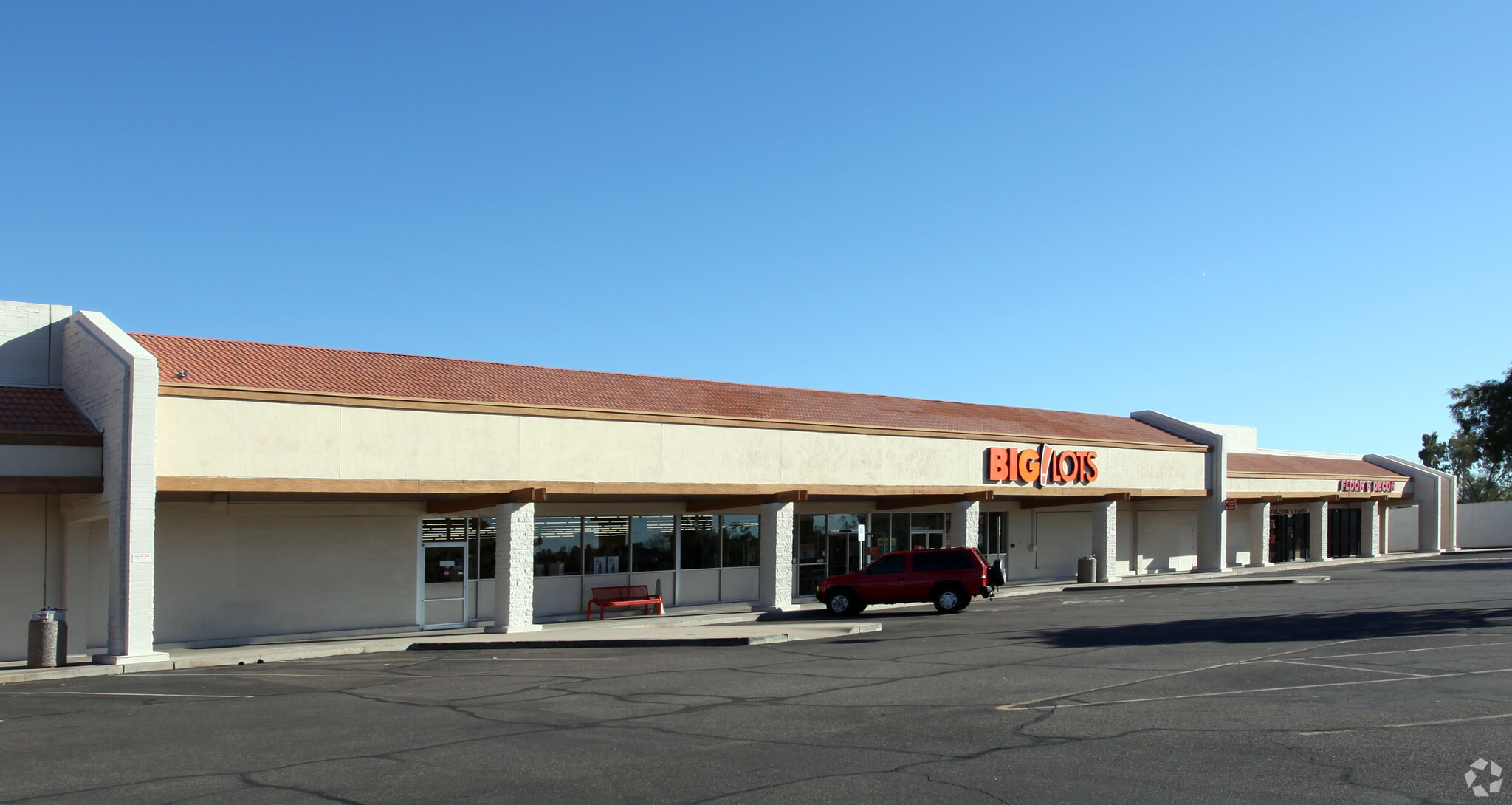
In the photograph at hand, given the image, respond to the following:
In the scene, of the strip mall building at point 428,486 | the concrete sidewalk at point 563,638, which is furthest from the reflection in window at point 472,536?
the concrete sidewalk at point 563,638

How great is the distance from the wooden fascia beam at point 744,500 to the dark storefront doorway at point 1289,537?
31.9m

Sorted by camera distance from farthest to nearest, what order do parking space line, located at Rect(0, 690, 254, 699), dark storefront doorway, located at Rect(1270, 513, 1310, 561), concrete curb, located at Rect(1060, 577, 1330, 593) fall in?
dark storefront doorway, located at Rect(1270, 513, 1310, 561)
concrete curb, located at Rect(1060, 577, 1330, 593)
parking space line, located at Rect(0, 690, 254, 699)

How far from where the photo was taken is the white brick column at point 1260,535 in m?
47.6

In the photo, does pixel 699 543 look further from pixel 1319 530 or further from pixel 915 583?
pixel 1319 530

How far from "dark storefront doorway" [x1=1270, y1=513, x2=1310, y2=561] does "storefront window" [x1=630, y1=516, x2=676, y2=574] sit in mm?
33611

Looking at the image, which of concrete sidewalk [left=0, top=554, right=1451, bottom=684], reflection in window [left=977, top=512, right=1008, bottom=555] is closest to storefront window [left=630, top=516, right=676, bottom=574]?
concrete sidewalk [left=0, top=554, right=1451, bottom=684]

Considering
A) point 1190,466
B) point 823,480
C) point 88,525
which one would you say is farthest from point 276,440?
point 1190,466

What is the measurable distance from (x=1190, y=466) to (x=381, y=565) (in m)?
29.3

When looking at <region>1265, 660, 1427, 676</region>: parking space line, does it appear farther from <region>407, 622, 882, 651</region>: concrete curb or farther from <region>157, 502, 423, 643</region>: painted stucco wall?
<region>157, 502, 423, 643</region>: painted stucco wall

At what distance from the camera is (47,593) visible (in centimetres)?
2153

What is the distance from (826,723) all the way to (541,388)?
17.3 m

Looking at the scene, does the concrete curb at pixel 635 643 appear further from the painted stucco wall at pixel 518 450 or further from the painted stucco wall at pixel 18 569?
the painted stucco wall at pixel 18 569

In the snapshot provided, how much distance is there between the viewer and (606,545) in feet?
95.2

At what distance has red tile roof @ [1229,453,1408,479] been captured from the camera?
157ft
